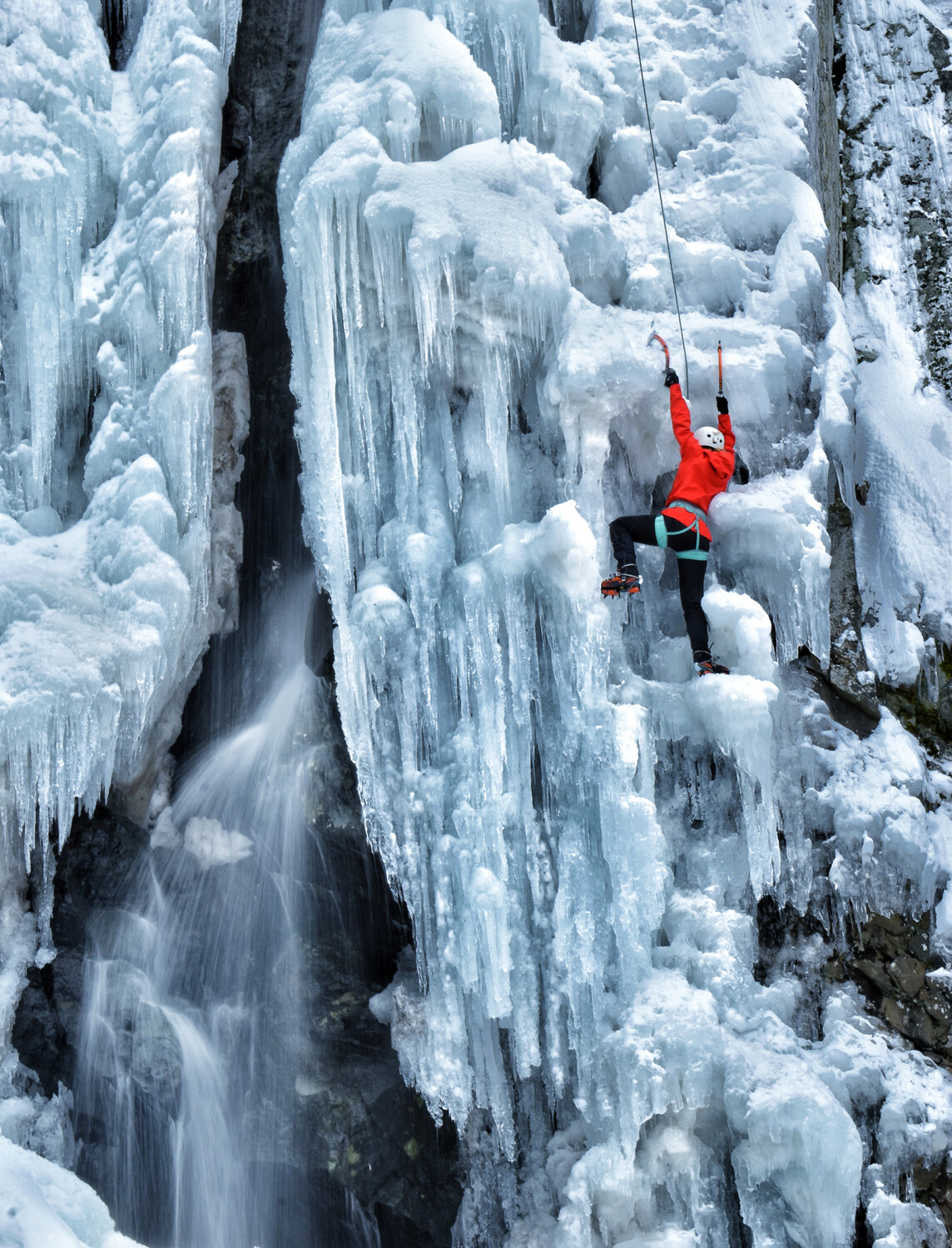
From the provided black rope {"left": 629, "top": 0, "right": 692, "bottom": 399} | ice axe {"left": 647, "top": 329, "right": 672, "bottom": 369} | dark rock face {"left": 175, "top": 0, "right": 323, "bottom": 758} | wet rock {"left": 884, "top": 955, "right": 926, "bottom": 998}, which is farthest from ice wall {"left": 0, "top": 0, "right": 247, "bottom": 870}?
wet rock {"left": 884, "top": 955, "right": 926, "bottom": 998}

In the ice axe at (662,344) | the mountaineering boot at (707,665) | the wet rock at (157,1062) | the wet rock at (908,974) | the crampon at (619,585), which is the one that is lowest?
the wet rock at (157,1062)

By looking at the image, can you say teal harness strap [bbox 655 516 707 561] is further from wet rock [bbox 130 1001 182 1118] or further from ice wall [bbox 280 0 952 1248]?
wet rock [bbox 130 1001 182 1118]

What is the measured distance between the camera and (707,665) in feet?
17.1

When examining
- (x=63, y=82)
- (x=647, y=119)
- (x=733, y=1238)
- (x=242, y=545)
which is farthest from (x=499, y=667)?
(x=63, y=82)

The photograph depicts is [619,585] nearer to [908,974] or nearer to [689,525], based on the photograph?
[689,525]

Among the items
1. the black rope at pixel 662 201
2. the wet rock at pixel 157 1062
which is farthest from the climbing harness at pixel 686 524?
the wet rock at pixel 157 1062

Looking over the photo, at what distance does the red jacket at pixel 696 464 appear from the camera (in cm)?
526

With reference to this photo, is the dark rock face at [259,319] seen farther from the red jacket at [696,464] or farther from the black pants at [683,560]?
the red jacket at [696,464]

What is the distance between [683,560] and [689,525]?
21 cm

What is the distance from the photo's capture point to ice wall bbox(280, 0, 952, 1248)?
16.1ft

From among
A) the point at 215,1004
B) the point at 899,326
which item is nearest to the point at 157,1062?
the point at 215,1004

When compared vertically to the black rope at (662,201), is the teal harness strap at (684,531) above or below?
below

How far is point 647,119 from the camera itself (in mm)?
6305

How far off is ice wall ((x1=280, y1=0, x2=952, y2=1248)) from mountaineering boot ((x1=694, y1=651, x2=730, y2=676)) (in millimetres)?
80
